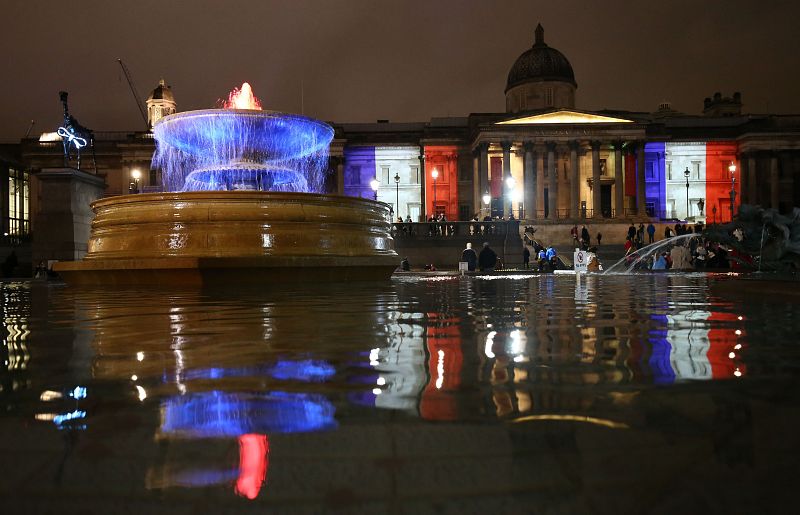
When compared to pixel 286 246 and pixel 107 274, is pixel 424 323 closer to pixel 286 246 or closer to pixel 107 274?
pixel 286 246

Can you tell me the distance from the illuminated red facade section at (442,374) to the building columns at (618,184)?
47197mm

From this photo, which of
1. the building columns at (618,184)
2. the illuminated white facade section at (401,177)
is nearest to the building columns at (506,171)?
the building columns at (618,184)

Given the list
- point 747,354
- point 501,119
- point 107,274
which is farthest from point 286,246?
point 501,119

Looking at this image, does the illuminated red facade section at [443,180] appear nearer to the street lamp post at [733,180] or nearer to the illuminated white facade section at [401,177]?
the illuminated white facade section at [401,177]

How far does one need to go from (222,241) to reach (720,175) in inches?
2155

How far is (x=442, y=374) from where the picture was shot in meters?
1.85

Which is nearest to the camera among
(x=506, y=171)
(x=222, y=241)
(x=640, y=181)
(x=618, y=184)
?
(x=222, y=241)

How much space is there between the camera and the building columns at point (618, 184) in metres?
47.5

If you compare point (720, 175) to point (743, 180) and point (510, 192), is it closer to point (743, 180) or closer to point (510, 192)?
point (743, 180)

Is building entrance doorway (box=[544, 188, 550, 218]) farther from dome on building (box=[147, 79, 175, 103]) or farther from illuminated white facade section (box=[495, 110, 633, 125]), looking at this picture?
dome on building (box=[147, 79, 175, 103])

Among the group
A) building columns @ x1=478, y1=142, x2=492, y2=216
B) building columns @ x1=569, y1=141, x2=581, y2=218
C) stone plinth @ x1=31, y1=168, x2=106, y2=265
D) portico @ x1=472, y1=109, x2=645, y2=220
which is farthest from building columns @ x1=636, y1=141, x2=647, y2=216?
stone plinth @ x1=31, y1=168, x2=106, y2=265

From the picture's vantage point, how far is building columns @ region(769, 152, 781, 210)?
51406 millimetres

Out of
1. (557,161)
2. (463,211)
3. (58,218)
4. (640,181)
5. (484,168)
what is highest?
(557,161)

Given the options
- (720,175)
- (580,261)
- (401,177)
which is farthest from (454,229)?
(720,175)
